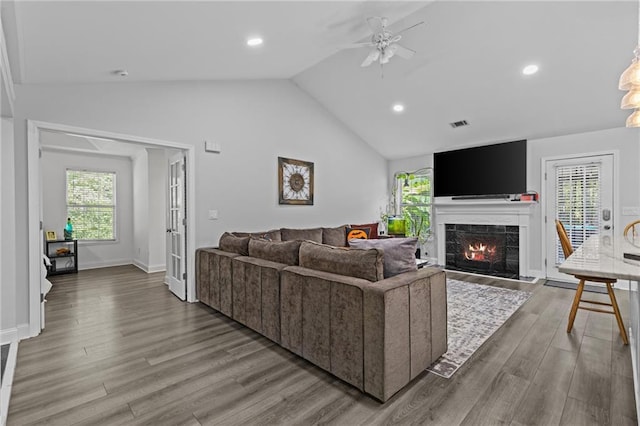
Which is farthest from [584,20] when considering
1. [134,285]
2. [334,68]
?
[134,285]

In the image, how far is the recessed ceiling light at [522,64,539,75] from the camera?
3953mm

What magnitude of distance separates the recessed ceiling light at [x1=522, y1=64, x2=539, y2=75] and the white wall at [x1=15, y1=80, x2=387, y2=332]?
317 centimetres

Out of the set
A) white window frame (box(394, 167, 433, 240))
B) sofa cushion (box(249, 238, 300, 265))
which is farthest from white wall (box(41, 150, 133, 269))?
white window frame (box(394, 167, 433, 240))

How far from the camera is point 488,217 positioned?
568 centimetres

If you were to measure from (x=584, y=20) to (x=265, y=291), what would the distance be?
4.27 meters

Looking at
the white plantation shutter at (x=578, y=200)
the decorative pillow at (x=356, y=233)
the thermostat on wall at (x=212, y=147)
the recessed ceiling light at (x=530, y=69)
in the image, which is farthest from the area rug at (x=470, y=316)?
the thermostat on wall at (x=212, y=147)

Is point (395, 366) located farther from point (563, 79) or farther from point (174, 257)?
point (563, 79)

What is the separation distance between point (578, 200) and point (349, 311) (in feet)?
15.9

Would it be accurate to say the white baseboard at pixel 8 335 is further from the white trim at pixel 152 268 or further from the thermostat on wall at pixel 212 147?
the white trim at pixel 152 268

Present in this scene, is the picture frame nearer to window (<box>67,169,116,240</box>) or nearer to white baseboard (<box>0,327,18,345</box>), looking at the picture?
white baseboard (<box>0,327,18,345</box>)

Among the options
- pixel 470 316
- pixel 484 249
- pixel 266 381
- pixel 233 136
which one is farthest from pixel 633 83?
pixel 233 136

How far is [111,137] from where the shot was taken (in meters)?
3.41

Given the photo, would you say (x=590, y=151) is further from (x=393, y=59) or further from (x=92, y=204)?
(x=92, y=204)

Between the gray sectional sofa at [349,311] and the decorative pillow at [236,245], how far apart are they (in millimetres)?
334
